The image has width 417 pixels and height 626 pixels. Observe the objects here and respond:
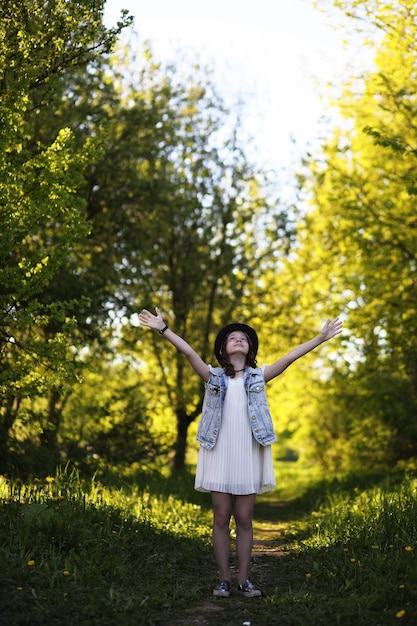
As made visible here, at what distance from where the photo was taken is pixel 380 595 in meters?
4.88

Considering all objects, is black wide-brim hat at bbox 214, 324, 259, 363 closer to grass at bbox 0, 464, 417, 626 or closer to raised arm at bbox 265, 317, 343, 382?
raised arm at bbox 265, 317, 343, 382

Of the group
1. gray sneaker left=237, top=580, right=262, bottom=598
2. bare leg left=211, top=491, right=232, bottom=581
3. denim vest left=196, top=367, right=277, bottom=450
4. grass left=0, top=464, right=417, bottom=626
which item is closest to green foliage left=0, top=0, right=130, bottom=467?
grass left=0, top=464, right=417, bottom=626

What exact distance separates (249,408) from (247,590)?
1.36 metres

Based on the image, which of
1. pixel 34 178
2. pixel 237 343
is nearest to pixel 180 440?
pixel 34 178

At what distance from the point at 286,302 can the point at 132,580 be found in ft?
45.8

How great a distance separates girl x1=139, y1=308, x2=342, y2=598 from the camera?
546cm

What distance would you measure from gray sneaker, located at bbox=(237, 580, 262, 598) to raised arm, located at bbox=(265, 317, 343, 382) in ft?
5.18

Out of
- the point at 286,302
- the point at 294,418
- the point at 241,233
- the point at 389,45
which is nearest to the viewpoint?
the point at 389,45

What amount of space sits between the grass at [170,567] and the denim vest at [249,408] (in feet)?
3.74

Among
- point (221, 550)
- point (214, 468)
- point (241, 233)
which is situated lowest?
point (221, 550)

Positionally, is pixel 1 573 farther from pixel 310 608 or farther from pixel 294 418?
pixel 294 418

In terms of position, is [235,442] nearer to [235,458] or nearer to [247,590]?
[235,458]

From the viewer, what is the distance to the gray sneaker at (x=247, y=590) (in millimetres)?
5398

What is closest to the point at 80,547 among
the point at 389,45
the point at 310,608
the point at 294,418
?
the point at 310,608
